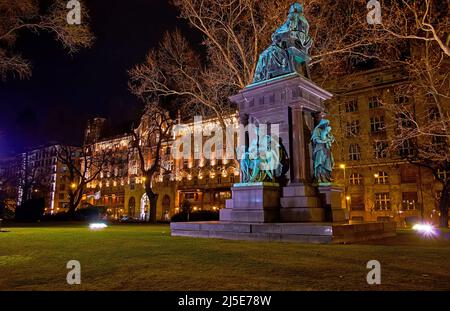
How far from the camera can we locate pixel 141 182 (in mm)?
72500

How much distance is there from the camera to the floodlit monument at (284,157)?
12.6 metres

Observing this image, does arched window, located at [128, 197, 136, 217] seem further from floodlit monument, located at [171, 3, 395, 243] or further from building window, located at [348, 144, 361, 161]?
floodlit monument, located at [171, 3, 395, 243]

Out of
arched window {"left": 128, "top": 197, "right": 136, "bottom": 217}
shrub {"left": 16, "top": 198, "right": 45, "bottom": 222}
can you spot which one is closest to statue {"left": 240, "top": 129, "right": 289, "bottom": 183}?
shrub {"left": 16, "top": 198, "right": 45, "bottom": 222}

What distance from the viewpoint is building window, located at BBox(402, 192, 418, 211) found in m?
43.3

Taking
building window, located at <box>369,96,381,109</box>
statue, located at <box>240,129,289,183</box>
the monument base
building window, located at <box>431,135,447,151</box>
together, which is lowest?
the monument base

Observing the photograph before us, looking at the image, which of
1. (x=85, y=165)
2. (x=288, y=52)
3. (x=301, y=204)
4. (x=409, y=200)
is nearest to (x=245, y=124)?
(x=288, y=52)

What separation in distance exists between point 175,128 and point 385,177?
35618mm

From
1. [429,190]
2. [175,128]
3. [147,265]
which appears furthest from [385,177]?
[147,265]

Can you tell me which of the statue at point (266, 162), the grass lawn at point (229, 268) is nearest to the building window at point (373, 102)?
the statue at point (266, 162)

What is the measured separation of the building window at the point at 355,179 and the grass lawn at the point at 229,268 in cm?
4070

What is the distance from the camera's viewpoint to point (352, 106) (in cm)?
5031

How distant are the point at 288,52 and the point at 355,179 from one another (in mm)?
37567

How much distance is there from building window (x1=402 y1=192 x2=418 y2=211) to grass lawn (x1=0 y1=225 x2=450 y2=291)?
38527 mm
